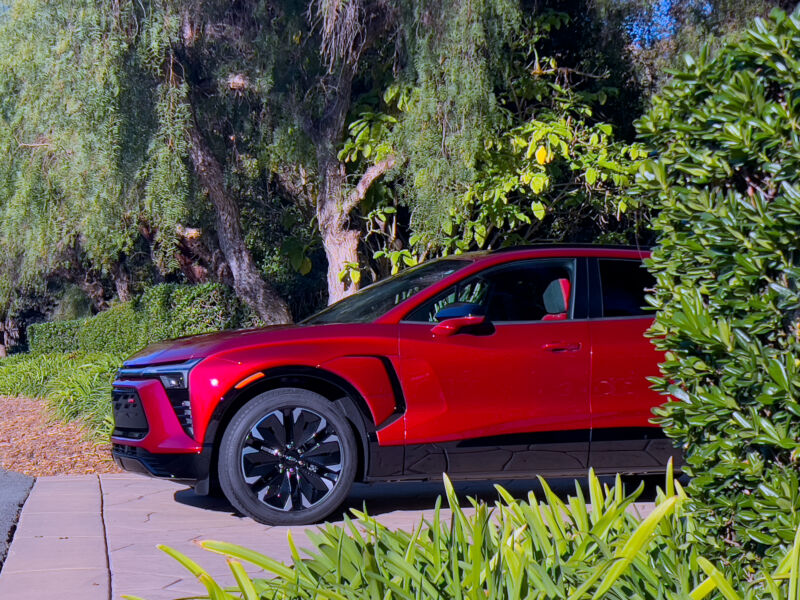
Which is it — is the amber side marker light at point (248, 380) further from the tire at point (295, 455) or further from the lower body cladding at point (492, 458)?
the lower body cladding at point (492, 458)

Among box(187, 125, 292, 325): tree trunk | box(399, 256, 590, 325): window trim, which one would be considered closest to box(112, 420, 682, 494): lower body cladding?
box(399, 256, 590, 325): window trim

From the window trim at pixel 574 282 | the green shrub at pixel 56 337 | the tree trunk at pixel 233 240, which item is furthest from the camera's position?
the green shrub at pixel 56 337

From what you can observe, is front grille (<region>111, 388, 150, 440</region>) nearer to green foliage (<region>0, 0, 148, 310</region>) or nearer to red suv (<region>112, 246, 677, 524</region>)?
red suv (<region>112, 246, 677, 524</region>)

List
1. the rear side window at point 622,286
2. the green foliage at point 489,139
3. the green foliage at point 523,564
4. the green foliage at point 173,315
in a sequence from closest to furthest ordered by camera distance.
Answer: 1. the green foliage at point 523,564
2. the rear side window at point 622,286
3. the green foliage at point 489,139
4. the green foliage at point 173,315

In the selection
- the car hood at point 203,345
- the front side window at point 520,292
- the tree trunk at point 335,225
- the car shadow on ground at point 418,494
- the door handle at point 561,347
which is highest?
the tree trunk at point 335,225

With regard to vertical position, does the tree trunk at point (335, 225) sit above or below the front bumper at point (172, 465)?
above

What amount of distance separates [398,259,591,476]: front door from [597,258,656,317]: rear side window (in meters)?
0.32

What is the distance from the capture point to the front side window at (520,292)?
22.3 feet

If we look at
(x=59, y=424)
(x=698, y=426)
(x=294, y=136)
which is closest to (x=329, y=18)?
(x=294, y=136)

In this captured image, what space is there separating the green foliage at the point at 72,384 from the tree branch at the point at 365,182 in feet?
10.6

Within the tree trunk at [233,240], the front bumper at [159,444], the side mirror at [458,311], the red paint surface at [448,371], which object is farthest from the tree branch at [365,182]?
the front bumper at [159,444]

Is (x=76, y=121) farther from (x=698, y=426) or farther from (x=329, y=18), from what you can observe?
(x=698, y=426)

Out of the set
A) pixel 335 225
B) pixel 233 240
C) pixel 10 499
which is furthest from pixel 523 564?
pixel 233 240

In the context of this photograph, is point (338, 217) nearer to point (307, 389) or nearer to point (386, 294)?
point (386, 294)
